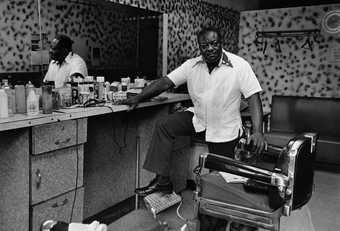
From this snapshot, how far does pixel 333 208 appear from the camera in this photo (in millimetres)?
3387

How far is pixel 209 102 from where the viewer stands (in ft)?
9.63

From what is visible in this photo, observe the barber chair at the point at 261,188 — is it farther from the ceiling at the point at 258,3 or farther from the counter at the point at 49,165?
the ceiling at the point at 258,3

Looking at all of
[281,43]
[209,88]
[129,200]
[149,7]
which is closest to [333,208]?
[209,88]

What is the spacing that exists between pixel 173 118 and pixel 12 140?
1.30 metres

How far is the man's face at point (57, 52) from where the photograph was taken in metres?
2.78

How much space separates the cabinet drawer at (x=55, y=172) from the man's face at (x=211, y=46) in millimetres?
1150

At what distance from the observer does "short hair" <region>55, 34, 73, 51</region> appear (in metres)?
2.85

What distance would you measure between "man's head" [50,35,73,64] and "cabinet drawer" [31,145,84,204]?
2.52ft

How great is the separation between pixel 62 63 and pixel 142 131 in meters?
1.01

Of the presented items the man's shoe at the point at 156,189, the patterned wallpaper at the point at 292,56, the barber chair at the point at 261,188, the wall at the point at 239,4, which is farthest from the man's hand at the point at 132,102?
the patterned wallpaper at the point at 292,56

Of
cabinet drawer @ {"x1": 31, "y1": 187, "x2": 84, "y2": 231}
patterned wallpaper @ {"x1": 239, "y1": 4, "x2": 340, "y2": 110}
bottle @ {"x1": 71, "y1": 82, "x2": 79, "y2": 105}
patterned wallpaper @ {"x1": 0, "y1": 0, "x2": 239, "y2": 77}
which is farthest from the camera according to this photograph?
patterned wallpaper @ {"x1": 239, "y1": 4, "x2": 340, "y2": 110}

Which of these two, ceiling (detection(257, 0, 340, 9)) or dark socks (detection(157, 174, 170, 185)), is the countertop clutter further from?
ceiling (detection(257, 0, 340, 9))

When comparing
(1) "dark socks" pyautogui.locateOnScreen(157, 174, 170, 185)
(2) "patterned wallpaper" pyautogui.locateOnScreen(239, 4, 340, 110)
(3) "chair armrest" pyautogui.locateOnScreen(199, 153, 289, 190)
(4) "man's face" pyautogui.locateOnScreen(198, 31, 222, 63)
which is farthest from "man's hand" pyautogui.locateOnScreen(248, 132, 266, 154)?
(2) "patterned wallpaper" pyautogui.locateOnScreen(239, 4, 340, 110)

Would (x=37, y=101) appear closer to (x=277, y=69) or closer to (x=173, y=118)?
(x=173, y=118)
